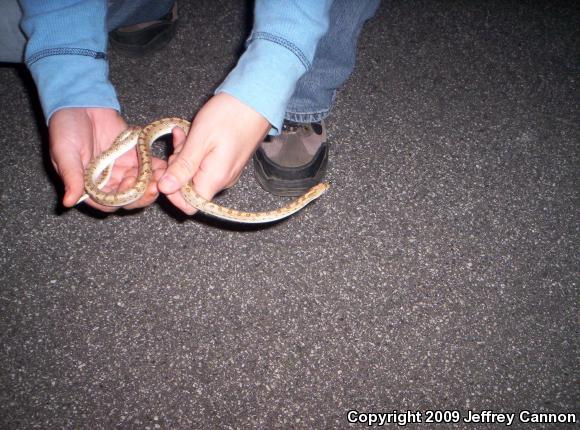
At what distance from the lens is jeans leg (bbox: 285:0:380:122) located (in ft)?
6.06

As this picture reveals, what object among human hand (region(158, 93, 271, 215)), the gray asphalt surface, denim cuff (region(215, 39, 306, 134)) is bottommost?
the gray asphalt surface

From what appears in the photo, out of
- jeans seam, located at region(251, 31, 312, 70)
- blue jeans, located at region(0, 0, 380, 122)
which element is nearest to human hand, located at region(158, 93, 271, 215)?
jeans seam, located at region(251, 31, 312, 70)

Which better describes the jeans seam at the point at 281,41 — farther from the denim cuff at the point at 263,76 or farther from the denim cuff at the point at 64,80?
the denim cuff at the point at 64,80

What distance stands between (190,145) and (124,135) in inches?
21.2

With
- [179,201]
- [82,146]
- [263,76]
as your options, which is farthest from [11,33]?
[263,76]

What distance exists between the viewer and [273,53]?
4.85ft

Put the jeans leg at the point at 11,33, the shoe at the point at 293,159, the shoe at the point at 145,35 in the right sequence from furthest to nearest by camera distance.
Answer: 1. the shoe at the point at 145,35
2. the shoe at the point at 293,159
3. the jeans leg at the point at 11,33

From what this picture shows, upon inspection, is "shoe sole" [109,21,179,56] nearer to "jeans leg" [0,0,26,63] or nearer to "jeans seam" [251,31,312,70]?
"jeans leg" [0,0,26,63]

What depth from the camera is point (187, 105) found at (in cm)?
262

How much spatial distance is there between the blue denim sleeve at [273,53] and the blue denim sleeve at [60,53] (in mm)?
603

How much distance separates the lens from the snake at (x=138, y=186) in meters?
1.66

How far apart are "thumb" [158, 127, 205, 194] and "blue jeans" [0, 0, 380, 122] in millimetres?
765

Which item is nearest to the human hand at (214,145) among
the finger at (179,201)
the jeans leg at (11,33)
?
the finger at (179,201)

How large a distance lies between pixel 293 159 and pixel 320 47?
0.66 m
